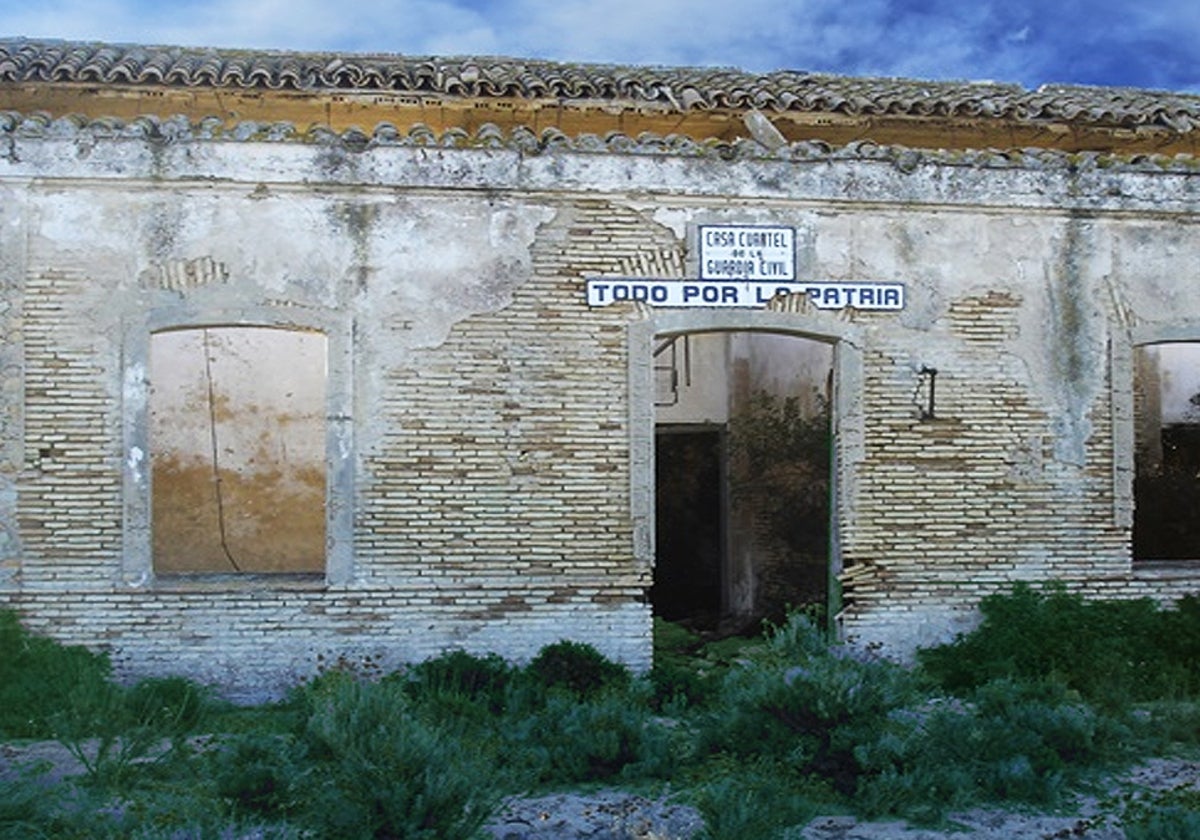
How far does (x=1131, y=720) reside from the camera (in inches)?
312

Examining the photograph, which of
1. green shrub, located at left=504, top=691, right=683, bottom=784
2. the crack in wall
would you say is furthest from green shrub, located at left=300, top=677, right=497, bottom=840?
the crack in wall

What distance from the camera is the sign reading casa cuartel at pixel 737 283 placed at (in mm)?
9164

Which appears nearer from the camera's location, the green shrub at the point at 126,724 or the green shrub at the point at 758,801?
the green shrub at the point at 758,801

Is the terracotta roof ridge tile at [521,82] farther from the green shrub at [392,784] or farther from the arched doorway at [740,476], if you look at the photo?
the green shrub at [392,784]

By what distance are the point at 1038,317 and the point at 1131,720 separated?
3.09 meters

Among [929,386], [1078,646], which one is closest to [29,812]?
[929,386]

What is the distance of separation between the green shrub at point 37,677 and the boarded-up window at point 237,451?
462 cm

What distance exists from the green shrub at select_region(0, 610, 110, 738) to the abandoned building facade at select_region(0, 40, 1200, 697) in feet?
0.57

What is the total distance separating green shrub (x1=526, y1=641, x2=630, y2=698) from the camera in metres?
8.54

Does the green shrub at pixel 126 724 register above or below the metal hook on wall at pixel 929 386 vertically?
below

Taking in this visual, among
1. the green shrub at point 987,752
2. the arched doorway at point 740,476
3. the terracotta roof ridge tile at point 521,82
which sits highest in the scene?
the terracotta roof ridge tile at point 521,82

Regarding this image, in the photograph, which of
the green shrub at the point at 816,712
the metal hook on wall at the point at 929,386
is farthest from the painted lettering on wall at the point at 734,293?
the green shrub at the point at 816,712

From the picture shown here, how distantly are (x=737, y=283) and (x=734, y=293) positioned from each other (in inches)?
2.9

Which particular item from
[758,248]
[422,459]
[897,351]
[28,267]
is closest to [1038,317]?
[897,351]
